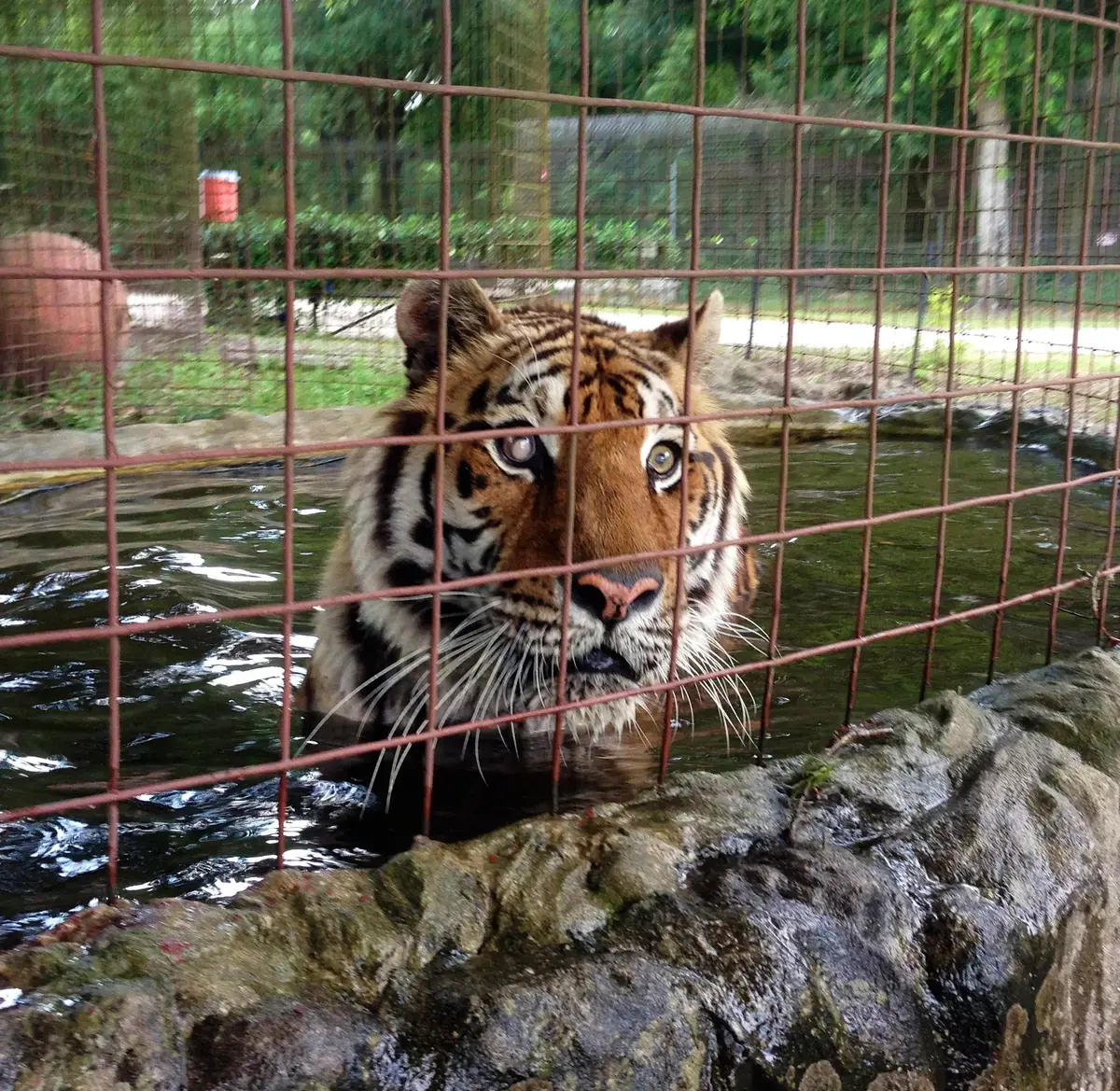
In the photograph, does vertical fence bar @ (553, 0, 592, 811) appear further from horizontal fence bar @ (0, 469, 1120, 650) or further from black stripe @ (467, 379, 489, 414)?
black stripe @ (467, 379, 489, 414)

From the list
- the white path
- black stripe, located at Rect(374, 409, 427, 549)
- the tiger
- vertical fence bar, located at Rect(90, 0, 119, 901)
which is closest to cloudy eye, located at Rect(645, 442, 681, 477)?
the tiger

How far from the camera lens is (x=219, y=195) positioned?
10102mm

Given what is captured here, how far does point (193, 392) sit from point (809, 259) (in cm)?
559

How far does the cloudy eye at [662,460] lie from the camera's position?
255 cm

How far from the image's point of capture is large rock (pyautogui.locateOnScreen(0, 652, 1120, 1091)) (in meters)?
1.44

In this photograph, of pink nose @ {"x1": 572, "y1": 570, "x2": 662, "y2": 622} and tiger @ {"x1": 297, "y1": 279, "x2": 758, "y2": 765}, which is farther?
tiger @ {"x1": 297, "y1": 279, "x2": 758, "y2": 765}

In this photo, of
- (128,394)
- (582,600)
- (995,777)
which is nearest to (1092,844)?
(995,777)

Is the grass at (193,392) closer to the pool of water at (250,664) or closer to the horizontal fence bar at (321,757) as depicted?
the pool of water at (250,664)

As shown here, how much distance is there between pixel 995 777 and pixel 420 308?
55.8 inches

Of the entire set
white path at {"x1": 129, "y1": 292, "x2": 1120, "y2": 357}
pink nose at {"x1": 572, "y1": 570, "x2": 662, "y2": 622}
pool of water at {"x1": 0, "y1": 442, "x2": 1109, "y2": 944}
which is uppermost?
white path at {"x1": 129, "y1": 292, "x2": 1120, "y2": 357}

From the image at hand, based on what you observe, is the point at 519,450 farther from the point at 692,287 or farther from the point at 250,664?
the point at 250,664

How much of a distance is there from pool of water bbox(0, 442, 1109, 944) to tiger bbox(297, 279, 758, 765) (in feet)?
0.61

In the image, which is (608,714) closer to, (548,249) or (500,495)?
(500,495)

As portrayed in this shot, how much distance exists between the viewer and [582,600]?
2174mm
